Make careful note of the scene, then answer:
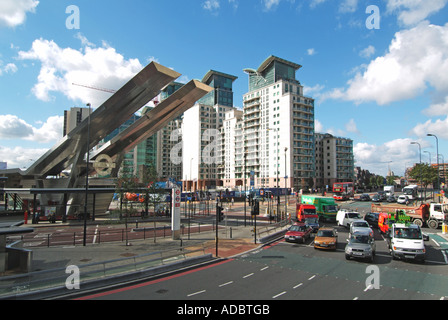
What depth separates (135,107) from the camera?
3912cm

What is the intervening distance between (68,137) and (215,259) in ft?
96.8

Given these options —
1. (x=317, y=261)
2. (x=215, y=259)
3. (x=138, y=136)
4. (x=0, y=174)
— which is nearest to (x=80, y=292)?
(x=215, y=259)

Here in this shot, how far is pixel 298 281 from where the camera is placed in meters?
11.9

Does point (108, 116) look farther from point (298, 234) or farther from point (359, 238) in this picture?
point (359, 238)

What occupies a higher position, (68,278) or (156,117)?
(156,117)

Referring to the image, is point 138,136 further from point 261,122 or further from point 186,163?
point 186,163

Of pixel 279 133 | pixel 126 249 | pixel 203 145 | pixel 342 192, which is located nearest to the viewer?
pixel 126 249

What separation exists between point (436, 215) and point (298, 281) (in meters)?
25.9

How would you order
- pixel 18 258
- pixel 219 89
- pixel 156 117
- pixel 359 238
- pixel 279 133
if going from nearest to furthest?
pixel 18 258, pixel 359 238, pixel 156 117, pixel 279 133, pixel 219 89

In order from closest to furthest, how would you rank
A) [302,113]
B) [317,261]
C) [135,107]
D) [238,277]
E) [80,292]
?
[80,292] → [238,277] → [317,261] → [135,107] → [302,113]

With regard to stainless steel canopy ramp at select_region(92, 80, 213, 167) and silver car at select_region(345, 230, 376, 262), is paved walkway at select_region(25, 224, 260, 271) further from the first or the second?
stainless steel canopy ramp at select_region(92, 80, 213, 167)

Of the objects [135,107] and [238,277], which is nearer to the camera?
[238,277]

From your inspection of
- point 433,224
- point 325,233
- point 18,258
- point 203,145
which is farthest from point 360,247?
point 203,145
